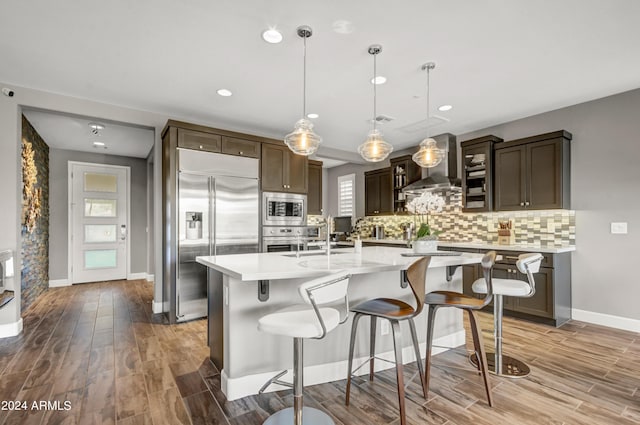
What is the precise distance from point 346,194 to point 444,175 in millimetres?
2831

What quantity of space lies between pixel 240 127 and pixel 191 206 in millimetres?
1548

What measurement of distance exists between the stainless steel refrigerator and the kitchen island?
1.41m

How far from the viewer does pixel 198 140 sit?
4.09 meters

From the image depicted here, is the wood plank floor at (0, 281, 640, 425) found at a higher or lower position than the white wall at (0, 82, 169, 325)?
lower

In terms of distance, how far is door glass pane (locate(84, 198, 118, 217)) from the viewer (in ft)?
21.1

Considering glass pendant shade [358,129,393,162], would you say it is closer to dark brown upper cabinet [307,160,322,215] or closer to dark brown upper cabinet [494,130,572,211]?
dark brown upper cabinet [494,130,572,211]

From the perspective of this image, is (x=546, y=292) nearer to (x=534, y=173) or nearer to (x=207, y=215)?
(x=534, y=173)

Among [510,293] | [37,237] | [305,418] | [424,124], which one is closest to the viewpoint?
[305,418]

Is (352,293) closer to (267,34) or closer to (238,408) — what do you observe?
(238,408)

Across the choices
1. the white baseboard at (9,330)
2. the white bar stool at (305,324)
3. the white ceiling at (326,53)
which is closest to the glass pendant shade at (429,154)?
the white ceiling at (326,53)

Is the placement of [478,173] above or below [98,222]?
above

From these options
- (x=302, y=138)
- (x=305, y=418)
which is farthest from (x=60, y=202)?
(x=305, y=418)

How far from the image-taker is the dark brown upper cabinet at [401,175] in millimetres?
5695

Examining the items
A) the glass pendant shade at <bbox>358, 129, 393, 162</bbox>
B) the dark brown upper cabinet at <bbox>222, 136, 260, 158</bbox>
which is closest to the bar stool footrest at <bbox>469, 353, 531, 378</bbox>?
the glass pendant shade at <bbox>358, 129, 393, 162</bbox>
